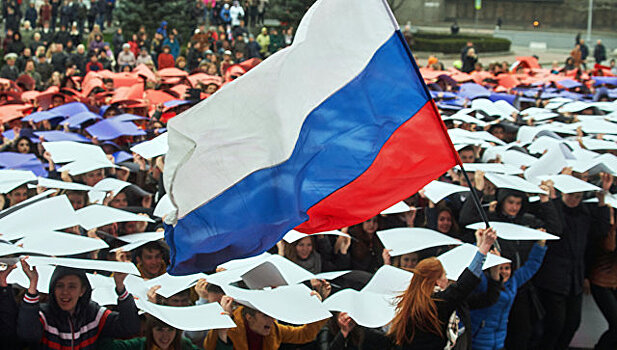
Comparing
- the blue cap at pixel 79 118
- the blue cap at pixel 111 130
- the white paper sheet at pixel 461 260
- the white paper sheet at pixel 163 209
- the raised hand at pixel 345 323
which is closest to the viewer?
the raised hand at pixel 345 323

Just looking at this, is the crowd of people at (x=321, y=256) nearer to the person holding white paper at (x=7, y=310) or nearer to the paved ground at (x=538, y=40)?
the person holding white paper at (x=7, y=310)

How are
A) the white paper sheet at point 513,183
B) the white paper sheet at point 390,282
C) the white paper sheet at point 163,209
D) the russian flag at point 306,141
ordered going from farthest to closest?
the white paper sheet at point 513,183
the white paper sheet at point 163,209
the white paper sheet at point 390,282
the russian flag at point 306,141

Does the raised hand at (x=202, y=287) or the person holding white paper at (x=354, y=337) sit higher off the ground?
the raised hand at (x=202, y=287)

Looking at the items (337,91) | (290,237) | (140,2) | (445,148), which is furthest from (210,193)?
(140,2)

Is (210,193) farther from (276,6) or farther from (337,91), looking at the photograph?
(276,6)

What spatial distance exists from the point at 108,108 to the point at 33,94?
2699 mm

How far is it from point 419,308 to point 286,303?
823mm

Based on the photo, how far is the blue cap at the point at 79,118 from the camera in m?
11.8

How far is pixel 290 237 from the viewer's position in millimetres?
6941

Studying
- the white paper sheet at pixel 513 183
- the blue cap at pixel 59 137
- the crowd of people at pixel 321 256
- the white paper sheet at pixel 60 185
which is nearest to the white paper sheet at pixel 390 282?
the crowd of people at pixel 321 256

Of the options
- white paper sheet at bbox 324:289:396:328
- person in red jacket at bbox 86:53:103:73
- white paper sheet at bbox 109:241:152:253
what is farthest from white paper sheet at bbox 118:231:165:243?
person in red jacket at bbox 86:53:103:73

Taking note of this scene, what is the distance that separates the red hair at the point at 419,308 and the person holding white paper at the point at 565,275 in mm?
2561

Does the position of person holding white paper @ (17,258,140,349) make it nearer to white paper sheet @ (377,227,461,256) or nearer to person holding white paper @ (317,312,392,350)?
person holding white paper @ (317,312,392,350)

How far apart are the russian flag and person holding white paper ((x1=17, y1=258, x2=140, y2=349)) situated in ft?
2.30
